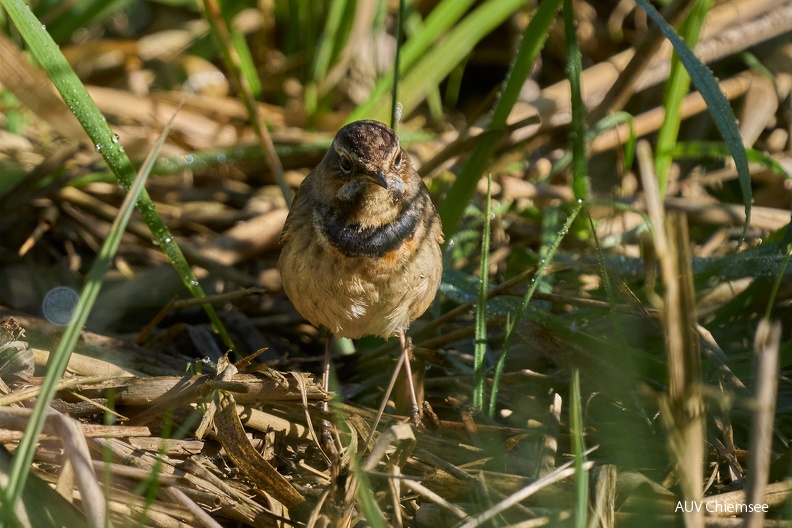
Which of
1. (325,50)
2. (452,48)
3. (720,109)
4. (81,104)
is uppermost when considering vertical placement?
(325,50)

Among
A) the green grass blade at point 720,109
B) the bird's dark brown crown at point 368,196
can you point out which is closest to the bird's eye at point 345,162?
the bird's dark brown crown at point 368,196

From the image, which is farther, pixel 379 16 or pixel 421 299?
pixel 379 16

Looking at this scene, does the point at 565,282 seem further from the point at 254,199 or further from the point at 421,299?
the point at 254,199

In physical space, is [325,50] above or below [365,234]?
above

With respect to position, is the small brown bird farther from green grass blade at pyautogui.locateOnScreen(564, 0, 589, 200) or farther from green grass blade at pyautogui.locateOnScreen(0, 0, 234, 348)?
green grass blade at pyautogui.locateOnScreen(564, 0, 589, 200)

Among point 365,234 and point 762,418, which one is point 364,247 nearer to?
point 365,234

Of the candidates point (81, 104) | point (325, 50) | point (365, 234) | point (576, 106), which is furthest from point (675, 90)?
point (81, 104)

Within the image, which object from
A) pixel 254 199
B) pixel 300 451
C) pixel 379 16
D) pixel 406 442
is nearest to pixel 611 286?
pixel 406 442
